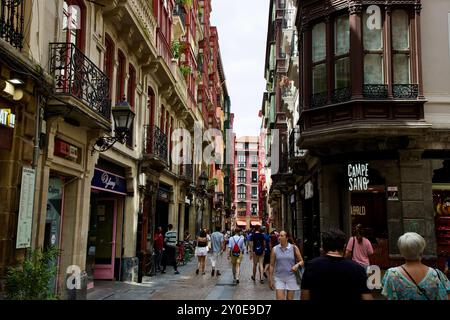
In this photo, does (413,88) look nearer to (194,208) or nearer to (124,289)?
(124,289)

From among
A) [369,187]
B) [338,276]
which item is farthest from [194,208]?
[338,276]

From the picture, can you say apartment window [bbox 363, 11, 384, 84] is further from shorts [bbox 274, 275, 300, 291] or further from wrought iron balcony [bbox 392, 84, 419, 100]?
shorts [bbox 274, 275, 300, 291]

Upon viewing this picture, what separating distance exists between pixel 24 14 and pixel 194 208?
996 inches

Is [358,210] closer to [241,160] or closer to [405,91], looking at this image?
[405,91]

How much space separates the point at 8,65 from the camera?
7762 mm

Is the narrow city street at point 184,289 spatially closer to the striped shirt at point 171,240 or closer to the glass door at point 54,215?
the glass door at point 54,215

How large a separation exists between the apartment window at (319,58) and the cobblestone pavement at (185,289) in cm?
697

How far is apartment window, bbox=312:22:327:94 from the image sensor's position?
55.0 ft

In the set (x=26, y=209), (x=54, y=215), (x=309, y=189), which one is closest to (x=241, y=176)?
(x=309, y=189)

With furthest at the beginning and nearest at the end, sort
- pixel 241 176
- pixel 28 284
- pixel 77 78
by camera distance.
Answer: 1. pixel 241 176
2. pixel 77 78
3. pixel 28 284

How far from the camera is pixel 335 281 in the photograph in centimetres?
450

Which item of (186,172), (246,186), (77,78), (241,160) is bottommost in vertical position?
(77,78)

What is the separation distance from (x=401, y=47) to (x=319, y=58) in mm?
2754

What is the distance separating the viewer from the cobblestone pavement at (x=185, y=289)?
12.8m
